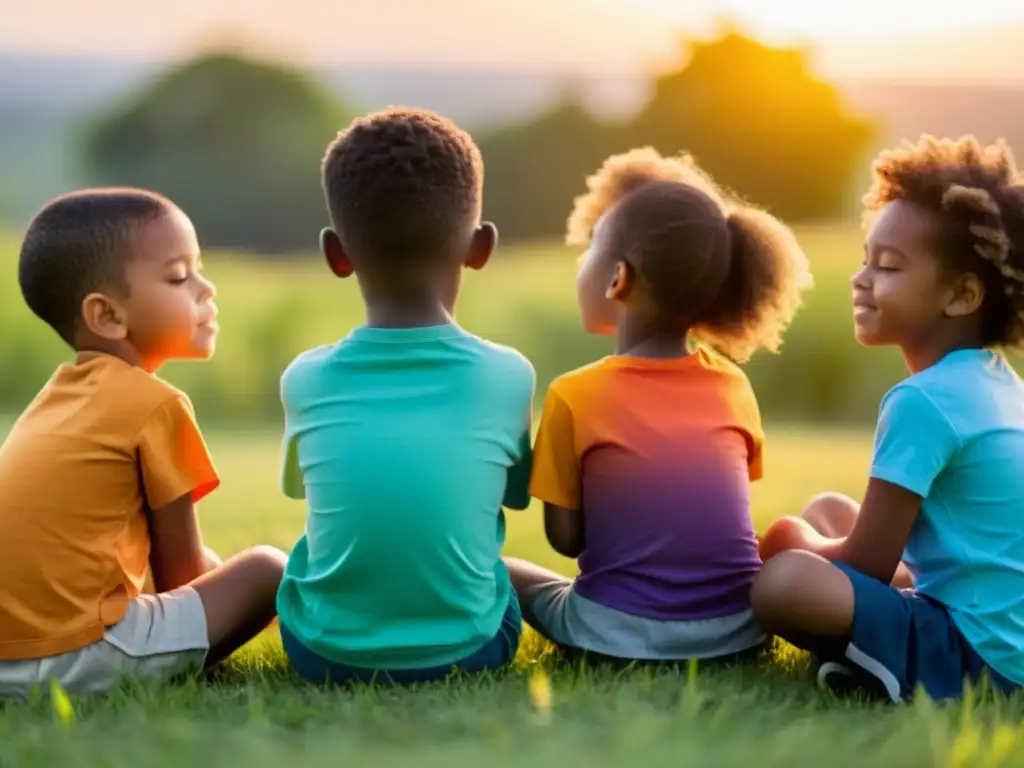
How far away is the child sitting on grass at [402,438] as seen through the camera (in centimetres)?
209

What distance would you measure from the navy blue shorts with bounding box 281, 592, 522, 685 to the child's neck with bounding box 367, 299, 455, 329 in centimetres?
53

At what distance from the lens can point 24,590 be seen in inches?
82.2

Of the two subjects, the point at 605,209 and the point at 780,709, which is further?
the point at 605,209

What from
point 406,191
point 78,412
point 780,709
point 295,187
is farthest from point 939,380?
point 295,187

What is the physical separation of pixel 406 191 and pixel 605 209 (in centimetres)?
54

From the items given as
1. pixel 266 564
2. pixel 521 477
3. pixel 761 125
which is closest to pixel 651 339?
pixel 521 477

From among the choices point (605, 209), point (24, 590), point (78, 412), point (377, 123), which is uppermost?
point (377, 123)

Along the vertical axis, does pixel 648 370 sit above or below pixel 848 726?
above

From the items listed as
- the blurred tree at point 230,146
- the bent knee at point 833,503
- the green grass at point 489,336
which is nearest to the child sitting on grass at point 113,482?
the bent knee at point 833,503

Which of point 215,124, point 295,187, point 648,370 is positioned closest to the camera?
point 648,370

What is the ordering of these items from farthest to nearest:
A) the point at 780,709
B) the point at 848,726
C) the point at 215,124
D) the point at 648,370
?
the point at 215,124
the point at 648,370
the point at 780,709
the point at 848,726

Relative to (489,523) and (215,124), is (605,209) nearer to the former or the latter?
(489,523)

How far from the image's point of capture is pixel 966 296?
7.38 feet

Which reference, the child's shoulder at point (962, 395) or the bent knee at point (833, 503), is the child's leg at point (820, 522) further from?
the child's shoulder at point (962, 395)
